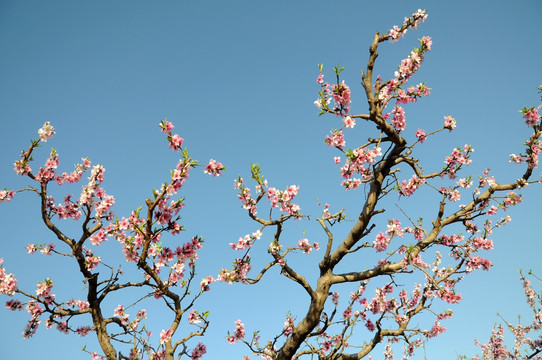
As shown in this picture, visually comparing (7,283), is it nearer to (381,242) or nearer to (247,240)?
(247,240)

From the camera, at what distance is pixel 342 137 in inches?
252

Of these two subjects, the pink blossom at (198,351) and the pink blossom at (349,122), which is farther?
the pink blossom at (198,351)

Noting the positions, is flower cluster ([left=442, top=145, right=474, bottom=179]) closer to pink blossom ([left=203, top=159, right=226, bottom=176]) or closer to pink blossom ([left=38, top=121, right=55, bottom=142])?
pink blossom ([left=203, top=159, right=226, bottom=176])

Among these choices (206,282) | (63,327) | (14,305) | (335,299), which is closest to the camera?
(206,282)

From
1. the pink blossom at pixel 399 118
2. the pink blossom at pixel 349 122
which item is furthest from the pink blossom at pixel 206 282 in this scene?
the pink blossom at pixel 399 118

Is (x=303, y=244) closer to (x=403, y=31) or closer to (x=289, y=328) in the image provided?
(x=289, y=328)

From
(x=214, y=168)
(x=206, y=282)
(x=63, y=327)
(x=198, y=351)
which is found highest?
(x=214, y=168)

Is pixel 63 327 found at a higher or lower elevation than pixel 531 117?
lower

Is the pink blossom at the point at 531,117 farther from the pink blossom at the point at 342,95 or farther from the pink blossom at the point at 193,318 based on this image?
the pink blossom at the point at 193,318

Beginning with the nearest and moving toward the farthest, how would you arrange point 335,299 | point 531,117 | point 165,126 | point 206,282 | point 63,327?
point 165,126, point 206,282, point 531,117, point 63,327, point 335,299

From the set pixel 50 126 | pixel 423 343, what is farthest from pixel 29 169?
pixel 423 343

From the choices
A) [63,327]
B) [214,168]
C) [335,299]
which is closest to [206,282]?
[214,168]

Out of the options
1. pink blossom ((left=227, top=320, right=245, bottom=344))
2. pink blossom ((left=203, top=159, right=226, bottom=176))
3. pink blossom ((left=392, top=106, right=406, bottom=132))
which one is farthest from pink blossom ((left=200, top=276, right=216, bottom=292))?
pink blossom ((left=392, top=106, right=406, bottom=132))

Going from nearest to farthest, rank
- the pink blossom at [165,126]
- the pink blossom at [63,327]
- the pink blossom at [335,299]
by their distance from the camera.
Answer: the pink blossom at [165,126], the pink blossom at [63,327], the pink blossom at [335,299]
